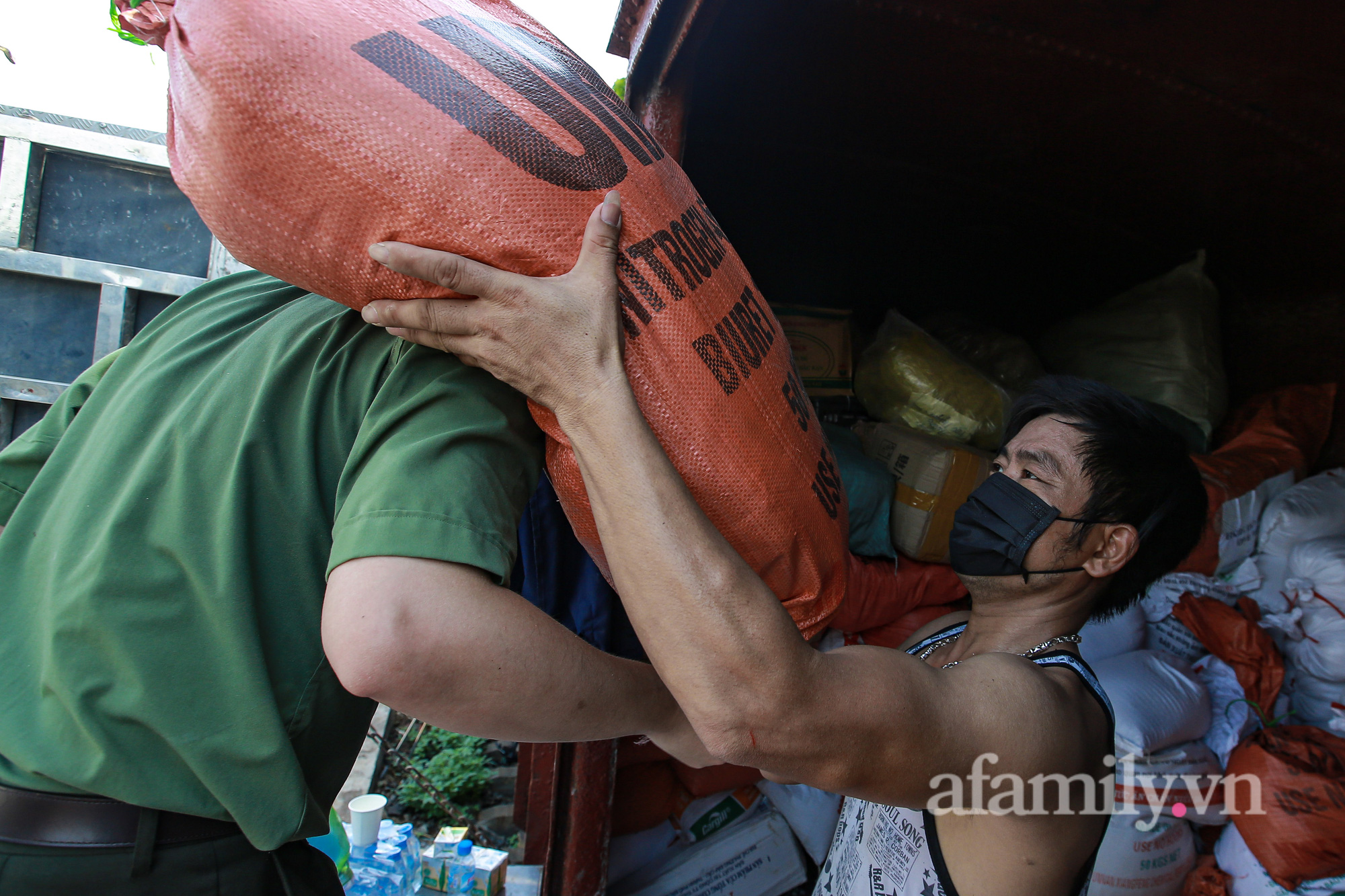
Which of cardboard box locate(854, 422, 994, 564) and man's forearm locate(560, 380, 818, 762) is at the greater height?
man's forearm locate(560, 380, 818, 762)

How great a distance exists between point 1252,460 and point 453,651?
3.42 metres

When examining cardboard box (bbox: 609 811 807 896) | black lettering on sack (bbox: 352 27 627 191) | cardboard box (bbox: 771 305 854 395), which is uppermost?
black lettering on sack (bbox: 352 27 627 191)

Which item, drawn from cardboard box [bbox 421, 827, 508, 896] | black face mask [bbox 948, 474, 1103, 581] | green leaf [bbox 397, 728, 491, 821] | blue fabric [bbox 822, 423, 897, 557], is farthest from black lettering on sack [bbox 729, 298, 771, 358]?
green leaf [bbox 397, 728, 491, 821]

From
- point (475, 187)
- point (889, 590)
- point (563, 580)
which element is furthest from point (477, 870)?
point (475, 187)

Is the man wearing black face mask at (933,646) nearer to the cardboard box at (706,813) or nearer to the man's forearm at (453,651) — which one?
the man's forearm at (453,651)

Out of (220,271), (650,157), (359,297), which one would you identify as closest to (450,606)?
(359,297)

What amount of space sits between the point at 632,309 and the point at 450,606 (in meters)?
0.40

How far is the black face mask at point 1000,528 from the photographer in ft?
4.82

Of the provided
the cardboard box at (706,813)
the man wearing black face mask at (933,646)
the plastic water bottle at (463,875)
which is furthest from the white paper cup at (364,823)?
the man wearing black face mask at (933,646)

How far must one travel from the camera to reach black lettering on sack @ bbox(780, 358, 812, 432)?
102cm

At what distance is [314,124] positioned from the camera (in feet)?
2.51

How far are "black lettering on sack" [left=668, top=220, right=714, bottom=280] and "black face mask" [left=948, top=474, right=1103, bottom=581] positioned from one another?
2.89ft

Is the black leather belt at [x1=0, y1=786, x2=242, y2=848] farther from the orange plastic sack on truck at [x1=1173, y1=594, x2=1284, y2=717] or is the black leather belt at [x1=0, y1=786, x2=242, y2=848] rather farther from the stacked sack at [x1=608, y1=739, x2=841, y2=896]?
the orange plastic sack on truck at [x1=1173, y1=594, x2=1284, y2=717]

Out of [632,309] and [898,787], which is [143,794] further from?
[898,787]
